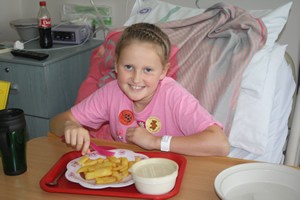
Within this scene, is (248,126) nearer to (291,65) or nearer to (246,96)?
(246,96)

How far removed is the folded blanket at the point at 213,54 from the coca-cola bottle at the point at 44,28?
1.92 feet

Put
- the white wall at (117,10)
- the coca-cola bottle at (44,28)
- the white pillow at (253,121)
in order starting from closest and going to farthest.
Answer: the white pillow at (253,121) → the white wall at (117,10) → the coca-cola bottle at (44,28)

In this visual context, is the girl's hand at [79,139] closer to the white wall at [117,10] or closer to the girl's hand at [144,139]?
the girl's hand at [144,139]

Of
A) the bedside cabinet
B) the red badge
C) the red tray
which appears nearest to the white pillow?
the red badge

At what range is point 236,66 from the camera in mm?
1571

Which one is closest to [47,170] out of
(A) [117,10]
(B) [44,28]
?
(B) [44,28]

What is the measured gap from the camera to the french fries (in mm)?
953

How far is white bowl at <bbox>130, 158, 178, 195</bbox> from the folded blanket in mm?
637

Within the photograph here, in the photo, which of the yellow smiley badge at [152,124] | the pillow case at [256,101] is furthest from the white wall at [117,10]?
the yellow smiley badge at [152,124]

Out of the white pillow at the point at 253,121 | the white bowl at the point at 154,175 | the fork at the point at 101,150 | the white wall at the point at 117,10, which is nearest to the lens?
the white bowl at the point at 154,175

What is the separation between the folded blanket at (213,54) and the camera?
5.12ft

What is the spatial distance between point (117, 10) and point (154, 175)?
5.61 ft

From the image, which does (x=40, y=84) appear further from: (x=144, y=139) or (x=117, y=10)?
(x=144, y=139)

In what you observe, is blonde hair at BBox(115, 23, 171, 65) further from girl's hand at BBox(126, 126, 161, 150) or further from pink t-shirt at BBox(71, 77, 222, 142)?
girl's hand at BBox(126, 126, 161, 150)
